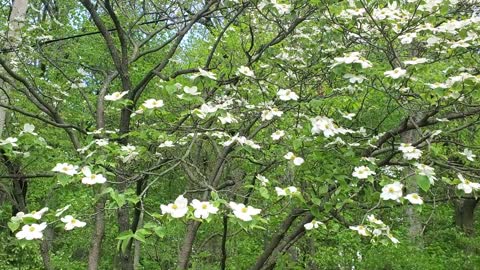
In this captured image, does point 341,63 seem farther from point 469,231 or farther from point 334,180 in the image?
point 469,231

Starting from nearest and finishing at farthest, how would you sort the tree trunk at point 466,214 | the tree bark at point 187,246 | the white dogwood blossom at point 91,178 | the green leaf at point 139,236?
the green leaf at point 139,236
the white dogwood blossom at point 91,178
the tree bark at point 187,246
the tree trunk at point 466,214

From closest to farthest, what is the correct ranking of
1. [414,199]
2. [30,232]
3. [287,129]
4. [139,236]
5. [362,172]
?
1. [139,236]
2. [30,232]
3. [414,199]
4. [362,172]
5. [287,129]

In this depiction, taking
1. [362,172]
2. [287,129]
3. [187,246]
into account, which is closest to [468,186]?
[362,172]

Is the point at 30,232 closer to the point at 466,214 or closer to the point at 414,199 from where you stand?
the point at 414,199

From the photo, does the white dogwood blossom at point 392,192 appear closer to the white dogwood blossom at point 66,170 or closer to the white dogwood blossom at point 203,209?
the white dogwood blossom at point 203,209

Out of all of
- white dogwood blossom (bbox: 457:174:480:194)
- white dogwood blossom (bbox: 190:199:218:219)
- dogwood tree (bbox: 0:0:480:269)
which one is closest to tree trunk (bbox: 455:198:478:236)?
dogwood tree (bbox: 0:0:480:269)

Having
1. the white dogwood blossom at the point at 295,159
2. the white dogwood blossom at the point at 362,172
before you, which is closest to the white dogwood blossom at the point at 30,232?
the white dogwood blossom at the point at 295,159

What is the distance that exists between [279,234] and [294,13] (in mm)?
1463

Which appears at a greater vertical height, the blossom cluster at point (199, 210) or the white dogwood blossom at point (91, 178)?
the white dogwood blossom at point (91, 178)

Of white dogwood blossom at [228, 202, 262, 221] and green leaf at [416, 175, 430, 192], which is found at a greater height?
white dogwood blossom at [228, 202, 262, 221]

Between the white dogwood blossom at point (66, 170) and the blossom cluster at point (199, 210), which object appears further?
the white dogwood blossom at point (66, 170)

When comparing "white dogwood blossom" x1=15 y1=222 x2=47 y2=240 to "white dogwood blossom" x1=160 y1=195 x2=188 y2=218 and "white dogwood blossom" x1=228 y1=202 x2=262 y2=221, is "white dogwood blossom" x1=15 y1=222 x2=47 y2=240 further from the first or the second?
"white dogwood blossom" x1=228 y1=202 x2=262 y2=221

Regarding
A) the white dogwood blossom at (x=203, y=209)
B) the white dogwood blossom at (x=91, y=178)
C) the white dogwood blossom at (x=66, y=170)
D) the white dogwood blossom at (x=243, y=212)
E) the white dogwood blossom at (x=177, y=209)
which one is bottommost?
the white dogwood blossom at (x=243, y=212)

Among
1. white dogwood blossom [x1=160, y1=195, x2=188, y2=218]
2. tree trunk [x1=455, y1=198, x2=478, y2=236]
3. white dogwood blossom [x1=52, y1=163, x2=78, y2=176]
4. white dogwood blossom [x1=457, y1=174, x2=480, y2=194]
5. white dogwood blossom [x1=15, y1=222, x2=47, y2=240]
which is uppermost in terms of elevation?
white dogwood blossom [x1=52, y1=163, x2=78, y2=176]
